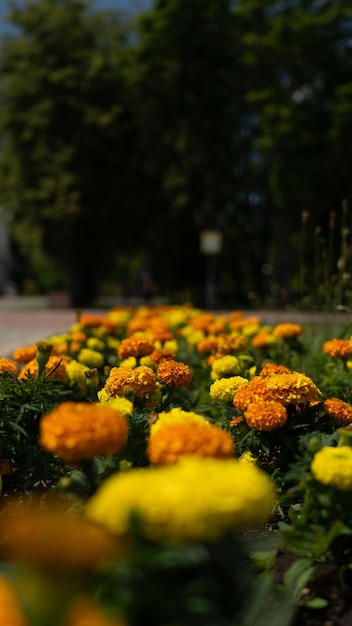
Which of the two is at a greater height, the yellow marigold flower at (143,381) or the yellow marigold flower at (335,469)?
the yellow marigold flower at (143,381)

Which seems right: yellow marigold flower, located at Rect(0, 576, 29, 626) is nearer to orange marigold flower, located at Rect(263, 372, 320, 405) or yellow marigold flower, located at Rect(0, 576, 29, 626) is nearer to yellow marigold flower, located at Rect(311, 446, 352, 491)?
yellow marigold flower, located at Rect(311, 446, 352, 491)

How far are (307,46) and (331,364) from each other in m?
19.3

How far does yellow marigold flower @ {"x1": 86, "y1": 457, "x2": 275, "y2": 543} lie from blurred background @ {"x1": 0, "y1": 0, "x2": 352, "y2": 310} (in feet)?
70.5

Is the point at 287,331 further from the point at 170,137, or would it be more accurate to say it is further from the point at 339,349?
the point at 170,137

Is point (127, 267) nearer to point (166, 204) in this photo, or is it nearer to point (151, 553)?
point (166, 204)

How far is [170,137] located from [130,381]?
24.4m

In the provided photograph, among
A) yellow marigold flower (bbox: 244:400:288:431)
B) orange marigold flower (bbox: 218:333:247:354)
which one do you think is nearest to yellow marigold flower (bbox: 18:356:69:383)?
yellow marigold flower (bbox: 244:400:288:431)

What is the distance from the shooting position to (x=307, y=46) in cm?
2169

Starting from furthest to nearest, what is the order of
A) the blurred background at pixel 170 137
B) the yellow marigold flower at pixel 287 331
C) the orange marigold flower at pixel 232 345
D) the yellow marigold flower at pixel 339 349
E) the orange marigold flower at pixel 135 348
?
the blurred background at pixel 170 137 → the yellow marigold flower at pixel 287 331 → the orange marigold flower at pixel 232 345 → the yellow marigold flower at pixel 339 349 → the orange marigold flower at pixel 135 348

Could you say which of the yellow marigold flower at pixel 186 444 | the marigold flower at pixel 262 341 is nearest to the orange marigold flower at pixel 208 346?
the marigold flower at pixel 262 341

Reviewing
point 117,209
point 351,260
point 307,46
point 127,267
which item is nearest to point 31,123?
point 117,209

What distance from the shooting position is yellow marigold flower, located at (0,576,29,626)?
104 centimetres

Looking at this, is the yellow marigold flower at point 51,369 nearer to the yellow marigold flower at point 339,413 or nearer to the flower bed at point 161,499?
the flower bed at point 161,499

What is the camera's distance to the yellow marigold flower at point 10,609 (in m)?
1.04
